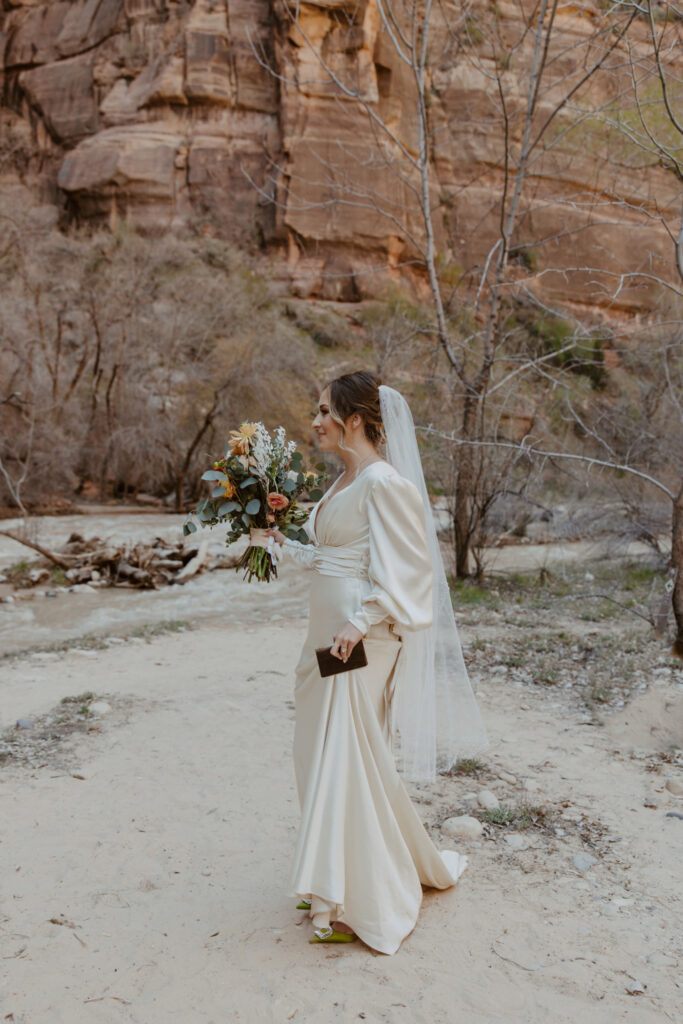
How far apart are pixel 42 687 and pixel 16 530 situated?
794 centimetres

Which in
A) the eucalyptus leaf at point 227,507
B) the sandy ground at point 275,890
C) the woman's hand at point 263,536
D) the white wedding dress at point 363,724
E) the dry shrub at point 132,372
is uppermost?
the dry shrub at point 132,372

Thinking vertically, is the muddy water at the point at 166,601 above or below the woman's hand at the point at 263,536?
below

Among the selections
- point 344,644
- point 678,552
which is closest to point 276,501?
point 344,644

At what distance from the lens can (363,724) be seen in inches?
112

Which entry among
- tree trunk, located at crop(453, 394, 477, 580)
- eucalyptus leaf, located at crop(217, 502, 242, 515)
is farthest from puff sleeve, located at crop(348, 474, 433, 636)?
tree trunk, located at crop(453, 394, 477, 580)

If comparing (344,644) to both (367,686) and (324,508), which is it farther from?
(324,508)

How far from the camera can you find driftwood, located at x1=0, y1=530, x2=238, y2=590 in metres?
12.2

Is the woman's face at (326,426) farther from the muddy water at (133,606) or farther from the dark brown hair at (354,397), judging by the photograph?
the muddy water at (133,606)

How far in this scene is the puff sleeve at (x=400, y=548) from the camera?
2.84 metres

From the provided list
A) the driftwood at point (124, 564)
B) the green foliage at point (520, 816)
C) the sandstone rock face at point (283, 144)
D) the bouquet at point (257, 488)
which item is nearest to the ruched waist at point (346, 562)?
the bouquet at point (257, 488)

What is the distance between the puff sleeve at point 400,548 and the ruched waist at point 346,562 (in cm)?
9

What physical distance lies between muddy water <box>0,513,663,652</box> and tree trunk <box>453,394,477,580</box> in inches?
25.9

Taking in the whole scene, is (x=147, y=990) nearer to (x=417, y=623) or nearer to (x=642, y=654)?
(x=417, y=623)

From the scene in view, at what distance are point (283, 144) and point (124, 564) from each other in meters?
22.5
